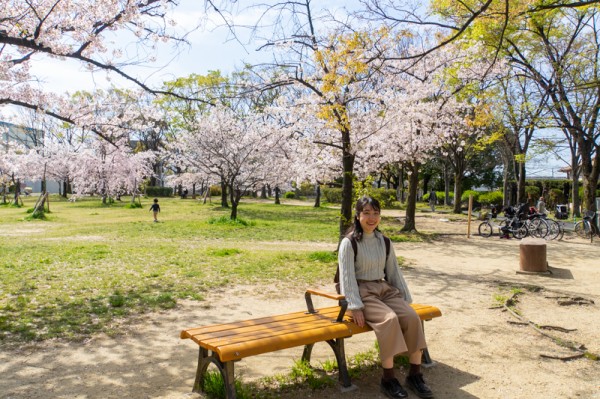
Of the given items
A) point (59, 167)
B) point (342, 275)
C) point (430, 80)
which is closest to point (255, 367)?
point (342, 275)

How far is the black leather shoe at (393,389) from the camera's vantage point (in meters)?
3.25

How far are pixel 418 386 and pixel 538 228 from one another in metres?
13.1

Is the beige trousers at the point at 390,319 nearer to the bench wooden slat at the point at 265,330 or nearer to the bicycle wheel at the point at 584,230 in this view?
the bench wooden slat at the point at 265,330

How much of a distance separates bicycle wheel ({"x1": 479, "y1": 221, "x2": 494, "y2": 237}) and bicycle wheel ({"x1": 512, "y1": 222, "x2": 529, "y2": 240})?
2.77 feet

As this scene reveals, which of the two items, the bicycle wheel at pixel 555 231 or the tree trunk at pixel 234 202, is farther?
the tree trunk at pixel 234 202

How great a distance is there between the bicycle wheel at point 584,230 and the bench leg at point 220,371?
1450 centimetres

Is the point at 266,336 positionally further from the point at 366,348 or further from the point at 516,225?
the point at 516,225

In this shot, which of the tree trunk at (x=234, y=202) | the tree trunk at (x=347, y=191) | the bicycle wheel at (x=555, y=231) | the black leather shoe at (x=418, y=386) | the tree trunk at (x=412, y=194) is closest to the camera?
the black leather shoe at (x=418, y=386)

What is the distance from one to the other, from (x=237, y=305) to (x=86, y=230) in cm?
1162

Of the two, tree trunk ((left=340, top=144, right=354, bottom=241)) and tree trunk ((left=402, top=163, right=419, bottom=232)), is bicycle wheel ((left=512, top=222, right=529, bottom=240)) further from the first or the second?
tree trunk ((left=340, top=144, right=354, bottom=241))

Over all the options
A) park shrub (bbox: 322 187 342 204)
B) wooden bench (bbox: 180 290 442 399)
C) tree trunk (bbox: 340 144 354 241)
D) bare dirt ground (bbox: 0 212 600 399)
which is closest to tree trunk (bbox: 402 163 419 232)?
tree trunk (bbox: 340 144 354 241)

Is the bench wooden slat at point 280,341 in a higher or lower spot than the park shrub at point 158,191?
lower

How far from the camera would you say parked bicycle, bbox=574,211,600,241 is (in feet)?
48.4

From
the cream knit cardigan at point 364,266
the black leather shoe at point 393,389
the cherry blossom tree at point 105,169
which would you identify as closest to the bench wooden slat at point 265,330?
the cream knit cardigan at point 364,266
